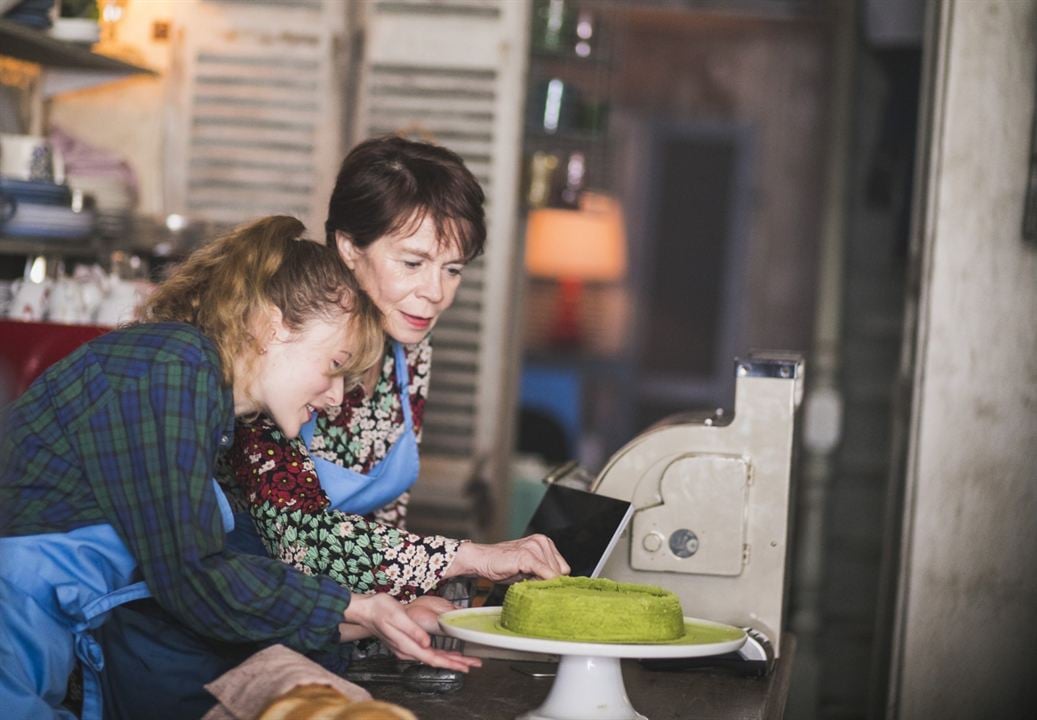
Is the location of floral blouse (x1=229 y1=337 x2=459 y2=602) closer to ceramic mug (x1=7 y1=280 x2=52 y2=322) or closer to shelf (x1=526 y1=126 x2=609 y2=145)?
ceramic mug (x1=7 y1=280 x2=52 y2=322)

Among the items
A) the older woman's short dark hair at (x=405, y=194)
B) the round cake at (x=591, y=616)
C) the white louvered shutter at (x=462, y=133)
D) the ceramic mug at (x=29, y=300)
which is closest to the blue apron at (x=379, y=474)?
the older woman's short dark hair at (x=405, y=194)

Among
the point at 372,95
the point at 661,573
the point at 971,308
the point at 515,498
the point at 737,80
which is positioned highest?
the point at 737,80

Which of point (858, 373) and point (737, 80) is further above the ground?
point (737, 80)

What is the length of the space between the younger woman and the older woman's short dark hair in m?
0.61

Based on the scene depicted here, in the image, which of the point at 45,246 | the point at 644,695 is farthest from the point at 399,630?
the point at 45,246

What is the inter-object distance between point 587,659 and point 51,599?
697 mm

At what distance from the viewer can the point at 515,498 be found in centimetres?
508

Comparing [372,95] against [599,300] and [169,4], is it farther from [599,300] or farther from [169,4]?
[599,300]

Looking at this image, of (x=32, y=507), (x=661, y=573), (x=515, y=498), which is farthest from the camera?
(x=515, y=498)

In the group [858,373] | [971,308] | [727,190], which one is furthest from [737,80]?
[971,308]

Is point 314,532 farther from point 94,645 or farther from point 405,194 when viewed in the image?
point 405,194

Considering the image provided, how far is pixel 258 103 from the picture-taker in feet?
12.7

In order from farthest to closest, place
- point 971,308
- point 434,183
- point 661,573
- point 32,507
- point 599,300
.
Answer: point 599,300 → point 971,308 → point 434,183 → point 661,573 → point 32,507

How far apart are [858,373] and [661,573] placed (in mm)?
3274
